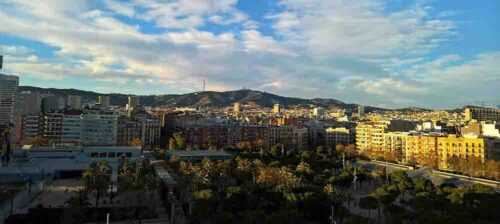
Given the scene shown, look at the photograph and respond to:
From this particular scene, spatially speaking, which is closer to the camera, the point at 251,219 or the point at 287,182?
the point at 251,219

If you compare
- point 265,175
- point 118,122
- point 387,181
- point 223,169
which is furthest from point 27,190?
point 118,122

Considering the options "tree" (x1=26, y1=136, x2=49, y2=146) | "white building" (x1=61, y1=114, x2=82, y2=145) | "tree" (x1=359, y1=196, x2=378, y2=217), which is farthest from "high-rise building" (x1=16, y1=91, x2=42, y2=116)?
"tree" (x1=359, y1=196, x2=378, y2=217)

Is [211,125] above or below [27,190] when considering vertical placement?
above

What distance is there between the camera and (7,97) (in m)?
79.1

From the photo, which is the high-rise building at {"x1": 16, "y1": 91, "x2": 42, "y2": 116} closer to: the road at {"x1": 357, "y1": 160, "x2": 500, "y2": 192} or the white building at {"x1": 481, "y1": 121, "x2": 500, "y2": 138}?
the road at {"x1": 357, "y1": 160, "x2": 500, "y2": 192}

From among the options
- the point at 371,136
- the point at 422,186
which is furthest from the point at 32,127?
the point at 422,186

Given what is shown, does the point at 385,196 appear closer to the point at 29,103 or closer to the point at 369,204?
the point at 369,204

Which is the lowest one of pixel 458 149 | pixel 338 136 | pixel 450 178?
pixel 450 178

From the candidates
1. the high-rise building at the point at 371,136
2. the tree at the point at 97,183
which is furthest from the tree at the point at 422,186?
the high-rise building at the point at 371,136

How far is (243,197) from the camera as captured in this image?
19.6m

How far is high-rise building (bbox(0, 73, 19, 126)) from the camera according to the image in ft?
254

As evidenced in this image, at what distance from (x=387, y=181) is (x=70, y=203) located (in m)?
21.2

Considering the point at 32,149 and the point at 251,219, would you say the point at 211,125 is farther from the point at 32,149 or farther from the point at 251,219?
the point at 251,219

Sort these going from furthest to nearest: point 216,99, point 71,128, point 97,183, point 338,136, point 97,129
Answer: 1. point 216,99
2. point 338,136
3. point 97,129
4. point 71,128
5. point 97,183
